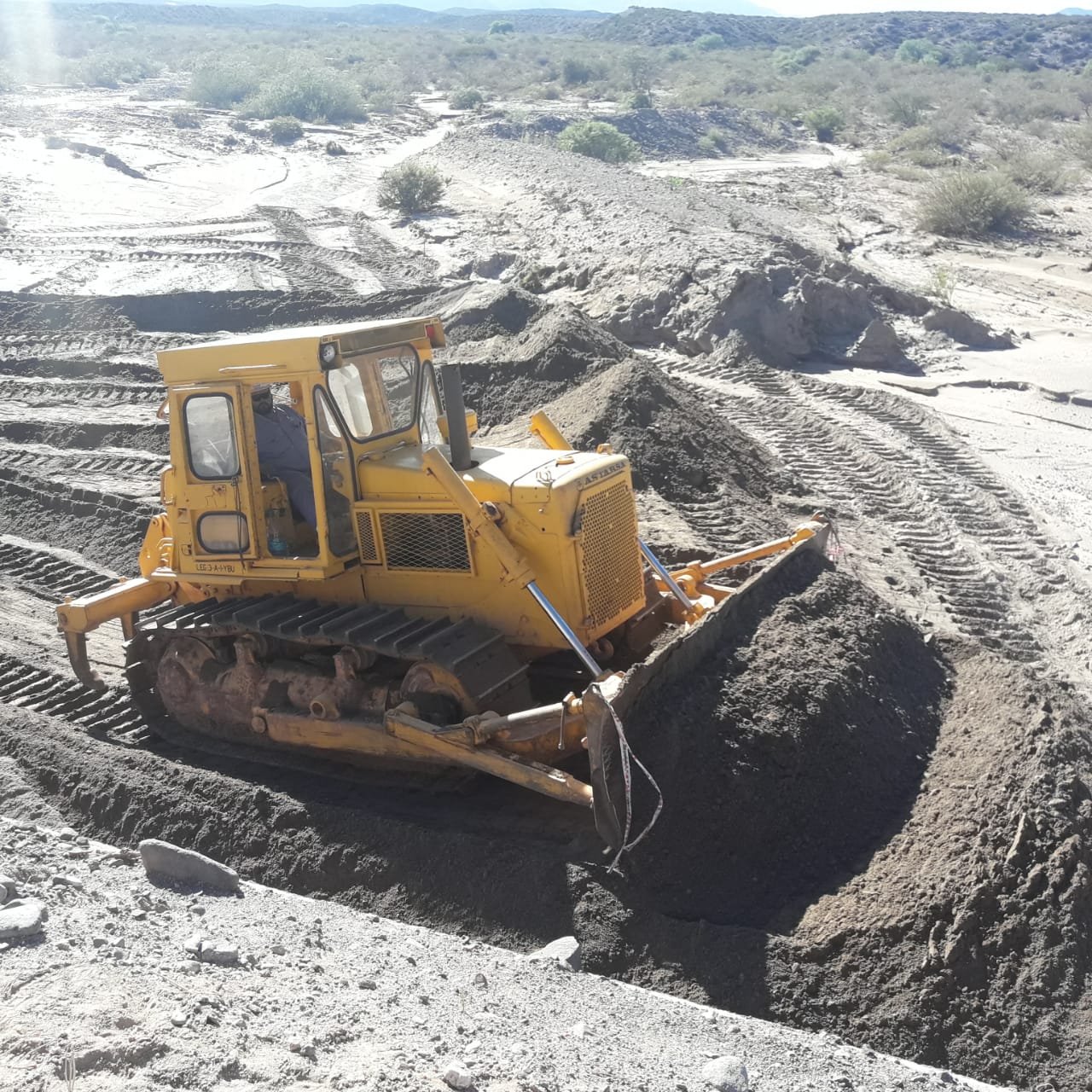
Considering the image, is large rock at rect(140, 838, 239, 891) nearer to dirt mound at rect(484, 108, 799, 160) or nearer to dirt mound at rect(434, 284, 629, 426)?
dirt mound at rect(434, 284, 629, 426)

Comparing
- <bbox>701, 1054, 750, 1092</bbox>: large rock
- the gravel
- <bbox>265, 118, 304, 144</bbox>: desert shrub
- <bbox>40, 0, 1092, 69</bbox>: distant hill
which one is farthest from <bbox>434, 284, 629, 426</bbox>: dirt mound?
<bbox>40, 0, 1092, 69</bbox>: distant hill

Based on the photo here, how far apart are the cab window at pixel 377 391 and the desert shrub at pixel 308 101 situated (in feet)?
125

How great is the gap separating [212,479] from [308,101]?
131 ft

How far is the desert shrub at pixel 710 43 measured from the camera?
3445 inches

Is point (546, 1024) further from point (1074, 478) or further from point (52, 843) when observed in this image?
point (1074, 478)

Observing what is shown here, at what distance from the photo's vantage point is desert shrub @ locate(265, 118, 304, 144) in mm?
38625

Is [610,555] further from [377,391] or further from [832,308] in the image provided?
[832,308]

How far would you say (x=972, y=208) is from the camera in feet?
84.7

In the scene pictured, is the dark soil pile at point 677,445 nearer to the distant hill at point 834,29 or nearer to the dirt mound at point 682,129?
the dirt mound at point 682,129

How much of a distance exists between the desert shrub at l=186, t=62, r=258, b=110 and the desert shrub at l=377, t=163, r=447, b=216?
21.1 metres

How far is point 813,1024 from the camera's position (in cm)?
493

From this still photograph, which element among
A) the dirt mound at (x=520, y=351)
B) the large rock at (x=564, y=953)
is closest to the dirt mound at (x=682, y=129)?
the dirt mound at (x=520, y=351)

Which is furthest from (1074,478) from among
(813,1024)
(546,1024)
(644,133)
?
(644,133)

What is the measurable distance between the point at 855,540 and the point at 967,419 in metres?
4.78
